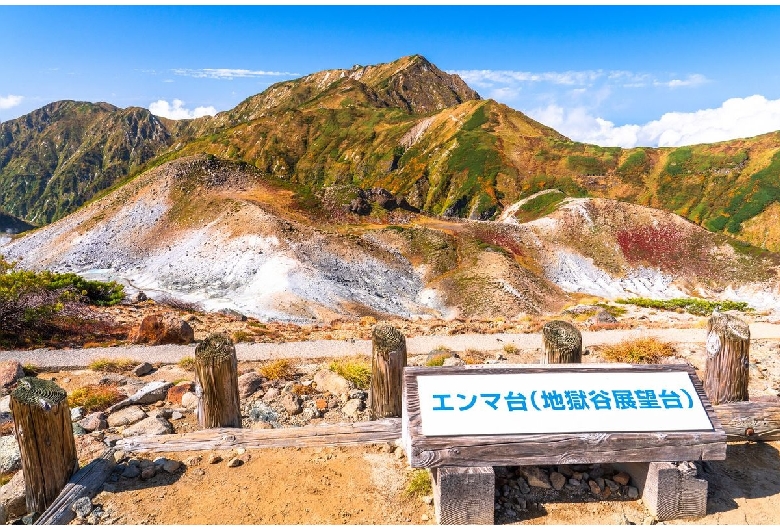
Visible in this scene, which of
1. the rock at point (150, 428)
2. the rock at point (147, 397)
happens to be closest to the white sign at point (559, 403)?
the rock at point (150, 428)

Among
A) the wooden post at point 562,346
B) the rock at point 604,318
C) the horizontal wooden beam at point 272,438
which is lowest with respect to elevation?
the rock at point 604,318

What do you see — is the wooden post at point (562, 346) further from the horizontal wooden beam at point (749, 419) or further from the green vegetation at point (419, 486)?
the green vegetation at point (419, 486)

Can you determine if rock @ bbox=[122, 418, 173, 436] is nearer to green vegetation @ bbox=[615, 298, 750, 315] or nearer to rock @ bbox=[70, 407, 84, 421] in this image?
rock @ bbox=[70, 407, 84, 421]

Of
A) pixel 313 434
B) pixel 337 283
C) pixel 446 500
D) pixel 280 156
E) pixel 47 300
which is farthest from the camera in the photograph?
pixel 280 156

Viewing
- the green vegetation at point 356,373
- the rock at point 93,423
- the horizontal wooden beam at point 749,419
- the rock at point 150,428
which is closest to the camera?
the horizontal wooden beam at point 749,419

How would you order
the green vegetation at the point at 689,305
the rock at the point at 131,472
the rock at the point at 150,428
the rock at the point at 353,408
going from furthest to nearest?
the green vegetation at the point at 689,305 → the rock at the point at 353,408 → the rock at the point at 150,428 → the rock at the point at 131,472

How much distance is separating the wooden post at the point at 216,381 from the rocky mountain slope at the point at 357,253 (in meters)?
20.9

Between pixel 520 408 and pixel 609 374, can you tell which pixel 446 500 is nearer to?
pixel 520 408

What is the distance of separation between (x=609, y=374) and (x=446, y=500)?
9.30 feet

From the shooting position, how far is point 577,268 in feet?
163

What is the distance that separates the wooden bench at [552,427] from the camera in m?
6.58

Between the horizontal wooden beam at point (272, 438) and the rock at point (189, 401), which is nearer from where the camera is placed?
the horizontal wooden beam at point (272, 438)

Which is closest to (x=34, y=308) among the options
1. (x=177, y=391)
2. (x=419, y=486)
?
(x=177, y=391)

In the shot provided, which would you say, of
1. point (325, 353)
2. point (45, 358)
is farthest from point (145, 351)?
point (325, 353)
